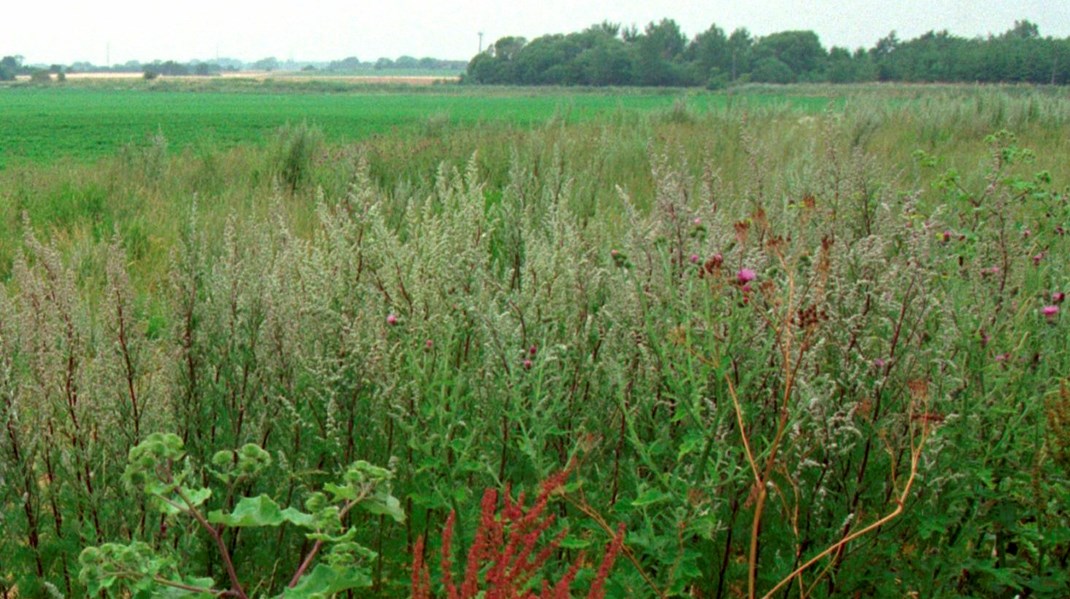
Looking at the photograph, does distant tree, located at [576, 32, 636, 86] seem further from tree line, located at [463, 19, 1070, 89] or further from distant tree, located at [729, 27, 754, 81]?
distant tree, located at [729, 27, 754, 81]

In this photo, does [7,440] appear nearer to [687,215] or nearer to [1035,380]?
[687,215]

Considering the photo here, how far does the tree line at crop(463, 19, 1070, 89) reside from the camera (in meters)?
73.7

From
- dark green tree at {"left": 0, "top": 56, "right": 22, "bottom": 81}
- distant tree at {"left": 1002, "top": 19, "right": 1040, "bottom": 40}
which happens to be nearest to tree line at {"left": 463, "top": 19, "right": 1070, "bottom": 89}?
distant tree at {"left": 1002, "top": 19, "right": 1040, "bottom": 40}

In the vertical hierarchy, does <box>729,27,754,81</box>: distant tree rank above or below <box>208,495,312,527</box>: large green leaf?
above

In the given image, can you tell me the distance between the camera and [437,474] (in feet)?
9.13

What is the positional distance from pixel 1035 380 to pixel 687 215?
1.17 metres

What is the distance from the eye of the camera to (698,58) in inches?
3792

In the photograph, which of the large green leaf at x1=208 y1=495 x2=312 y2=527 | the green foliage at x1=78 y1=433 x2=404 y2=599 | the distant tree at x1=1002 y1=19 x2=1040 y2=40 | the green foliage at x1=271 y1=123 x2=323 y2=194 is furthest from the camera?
the distant tree at x1=1002 y1=19 x2=1040 y2=40

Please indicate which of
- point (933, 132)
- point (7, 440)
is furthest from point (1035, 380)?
point (933, 132)

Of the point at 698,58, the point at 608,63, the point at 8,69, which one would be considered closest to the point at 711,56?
the point at 698,58

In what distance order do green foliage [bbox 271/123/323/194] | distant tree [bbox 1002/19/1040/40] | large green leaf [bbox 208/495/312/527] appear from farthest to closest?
1. distant tree [bbox 1002/19/1040/40]
2. green foliage [bbox 271/123/323/194]
3. large green leaf [bbox 208/495/312/527]

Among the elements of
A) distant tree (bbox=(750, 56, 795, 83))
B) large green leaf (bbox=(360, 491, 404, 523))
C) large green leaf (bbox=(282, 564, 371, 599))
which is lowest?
large green leaf (bbox=(282, 564, 371, 599))

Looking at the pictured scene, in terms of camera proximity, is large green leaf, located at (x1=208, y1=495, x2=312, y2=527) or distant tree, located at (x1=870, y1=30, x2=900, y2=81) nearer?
large green leaf, located at (x1=208, y1=495, x2=312, y2=527)

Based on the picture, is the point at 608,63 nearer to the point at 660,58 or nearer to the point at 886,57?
the point at 660,58
